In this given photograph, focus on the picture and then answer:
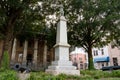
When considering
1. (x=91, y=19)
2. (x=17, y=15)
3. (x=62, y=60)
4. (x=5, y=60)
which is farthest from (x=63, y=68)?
(x=91, y=19)

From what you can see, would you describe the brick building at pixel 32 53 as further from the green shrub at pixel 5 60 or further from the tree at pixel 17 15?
the green shrub at pixel 5 60

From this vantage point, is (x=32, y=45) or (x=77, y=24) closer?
(x=77, y=24)

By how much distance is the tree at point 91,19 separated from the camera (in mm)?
Answer: 18609

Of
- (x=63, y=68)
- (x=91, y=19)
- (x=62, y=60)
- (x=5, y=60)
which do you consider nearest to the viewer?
(x=63, y=68)

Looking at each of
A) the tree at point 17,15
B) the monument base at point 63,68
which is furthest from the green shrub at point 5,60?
the monument base at point 63,68

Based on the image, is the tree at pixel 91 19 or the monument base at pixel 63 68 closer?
the monument base at pixel 63 68

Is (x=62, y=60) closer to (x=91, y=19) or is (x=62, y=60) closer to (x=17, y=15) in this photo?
(x=17, y=15)

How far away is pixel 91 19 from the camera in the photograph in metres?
20.1

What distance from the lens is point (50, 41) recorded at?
78.5 feet

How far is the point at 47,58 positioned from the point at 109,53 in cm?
1675

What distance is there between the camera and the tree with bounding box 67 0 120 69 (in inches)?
733

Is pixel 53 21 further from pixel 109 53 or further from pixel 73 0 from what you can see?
pixel 109 53

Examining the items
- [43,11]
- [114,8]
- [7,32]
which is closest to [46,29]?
[43,11]

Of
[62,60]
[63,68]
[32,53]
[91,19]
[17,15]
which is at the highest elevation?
[17,15]
